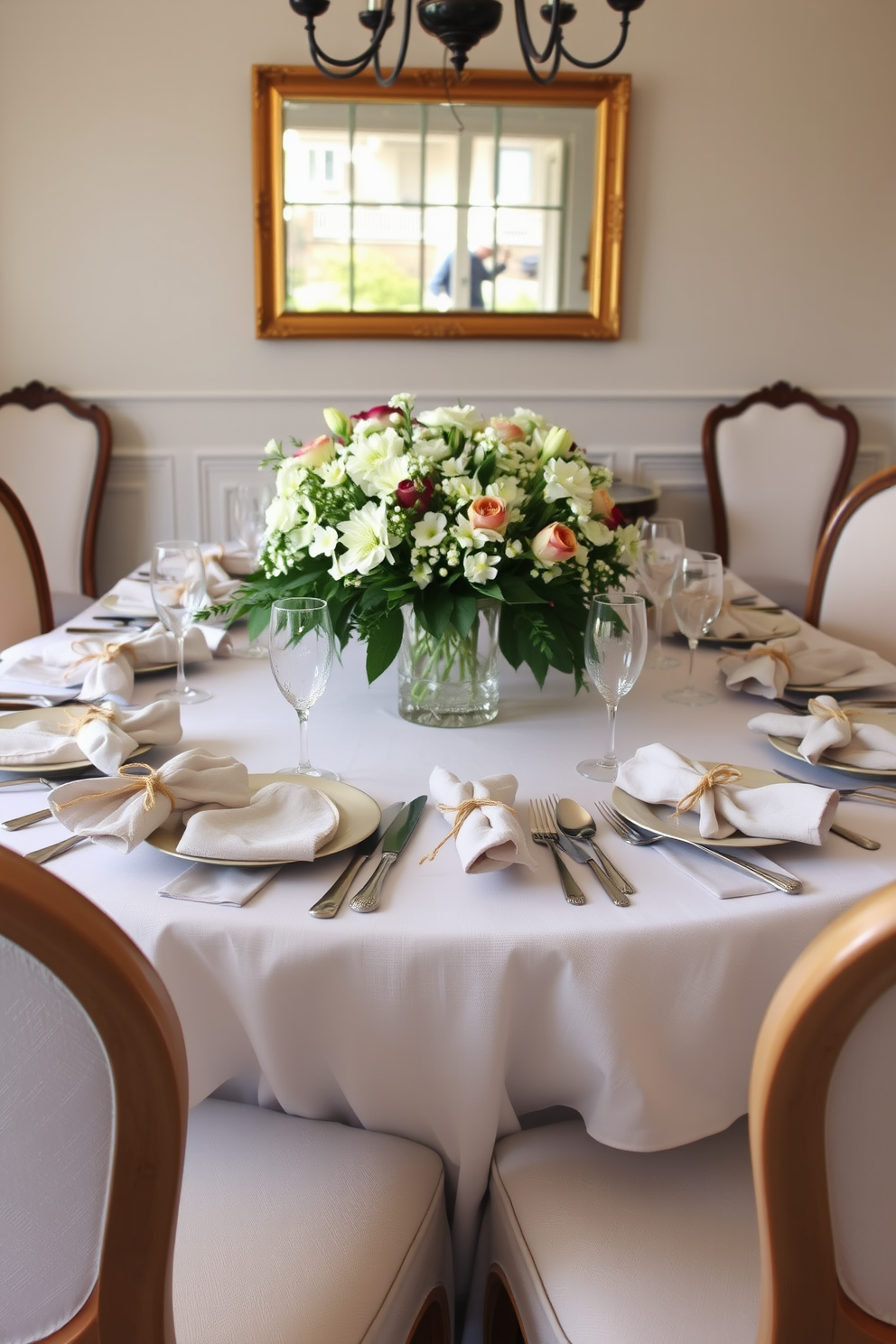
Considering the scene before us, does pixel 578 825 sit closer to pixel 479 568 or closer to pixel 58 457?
pixel 479 568

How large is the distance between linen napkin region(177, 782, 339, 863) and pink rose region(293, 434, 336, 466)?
492mm

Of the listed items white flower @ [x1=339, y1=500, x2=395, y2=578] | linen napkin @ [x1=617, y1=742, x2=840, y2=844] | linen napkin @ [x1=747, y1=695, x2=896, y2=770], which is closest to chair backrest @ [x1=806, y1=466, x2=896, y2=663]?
linen napkin @ [x1=747, y1=695, x2=896, y2=770]

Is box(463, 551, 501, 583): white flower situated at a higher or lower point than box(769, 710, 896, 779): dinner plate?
higher

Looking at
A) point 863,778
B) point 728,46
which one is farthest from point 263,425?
point 863,778

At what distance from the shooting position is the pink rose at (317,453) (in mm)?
1424

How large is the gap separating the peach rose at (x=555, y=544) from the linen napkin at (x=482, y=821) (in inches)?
11.3

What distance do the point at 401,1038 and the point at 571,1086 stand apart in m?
0.18

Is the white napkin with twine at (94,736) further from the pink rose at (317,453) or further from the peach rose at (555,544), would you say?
the peach rose at (555,544)

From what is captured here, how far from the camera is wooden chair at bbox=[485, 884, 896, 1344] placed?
2.13 ft

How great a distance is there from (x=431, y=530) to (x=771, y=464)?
293 cm

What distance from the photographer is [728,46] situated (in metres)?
3.64

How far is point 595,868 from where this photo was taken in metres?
1.03

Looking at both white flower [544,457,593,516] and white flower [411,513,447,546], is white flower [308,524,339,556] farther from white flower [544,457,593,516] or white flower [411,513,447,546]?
white flower [544,457,593,516]

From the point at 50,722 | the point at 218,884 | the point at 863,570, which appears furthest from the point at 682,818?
the point at 863,570
